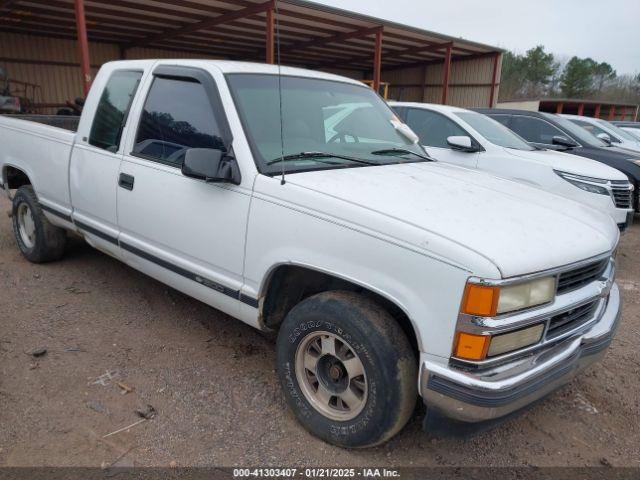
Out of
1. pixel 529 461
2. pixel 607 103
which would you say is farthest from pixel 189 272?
pixel 607 103

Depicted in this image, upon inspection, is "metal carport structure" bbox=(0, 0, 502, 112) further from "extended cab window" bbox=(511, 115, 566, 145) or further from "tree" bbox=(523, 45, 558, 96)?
"tree" bbox=(523, 45, 558, 96)

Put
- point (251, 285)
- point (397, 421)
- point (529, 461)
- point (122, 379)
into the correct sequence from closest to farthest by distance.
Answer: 1. point (397, 421)
2. point (529, 461)
3. point (251, 285)
4. point (122, 379)

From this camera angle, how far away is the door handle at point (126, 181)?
11.1 feet

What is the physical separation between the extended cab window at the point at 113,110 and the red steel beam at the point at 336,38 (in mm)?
13290

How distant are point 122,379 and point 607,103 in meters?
38.7

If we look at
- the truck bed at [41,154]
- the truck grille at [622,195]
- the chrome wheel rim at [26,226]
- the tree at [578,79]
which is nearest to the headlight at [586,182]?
the truck grille at [622,195]

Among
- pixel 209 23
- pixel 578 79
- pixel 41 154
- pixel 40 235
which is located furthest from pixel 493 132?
pixel 578 79

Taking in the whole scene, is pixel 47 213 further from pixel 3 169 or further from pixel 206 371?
pixel 206 371

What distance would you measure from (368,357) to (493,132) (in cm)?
529

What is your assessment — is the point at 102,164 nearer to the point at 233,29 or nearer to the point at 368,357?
the point at 368,357

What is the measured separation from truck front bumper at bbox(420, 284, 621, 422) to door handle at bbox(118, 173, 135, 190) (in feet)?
7.73

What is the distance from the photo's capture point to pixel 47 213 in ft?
14.8

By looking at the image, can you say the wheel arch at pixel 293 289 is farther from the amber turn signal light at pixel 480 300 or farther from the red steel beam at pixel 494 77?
the red steel beam at pixel 494 77

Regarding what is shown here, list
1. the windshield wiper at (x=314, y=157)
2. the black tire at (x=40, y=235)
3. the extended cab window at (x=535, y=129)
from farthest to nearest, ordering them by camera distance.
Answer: the extended cab window at (x=535, y=129), the black tire at (x=40, y=235), the windshield wiper at (x=314, y=157)
